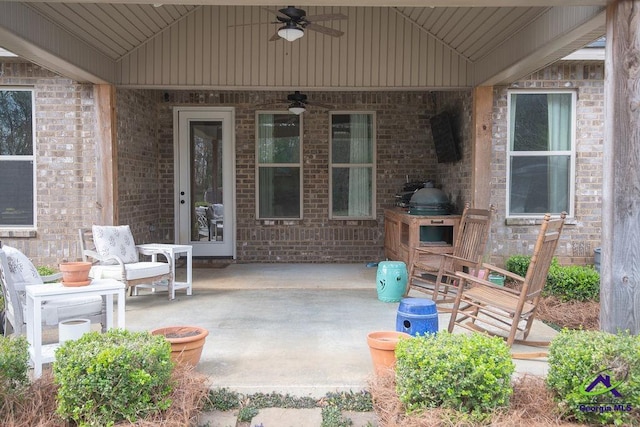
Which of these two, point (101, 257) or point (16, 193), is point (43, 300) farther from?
point (16, 193)

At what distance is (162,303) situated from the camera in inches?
221

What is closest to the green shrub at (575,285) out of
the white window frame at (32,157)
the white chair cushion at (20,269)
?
the white chair cushion at (20,269)

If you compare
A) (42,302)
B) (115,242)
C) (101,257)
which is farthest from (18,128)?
(42,302)

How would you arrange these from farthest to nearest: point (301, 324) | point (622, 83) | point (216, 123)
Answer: point (216, 123), point (301, 324), point (622, 83)

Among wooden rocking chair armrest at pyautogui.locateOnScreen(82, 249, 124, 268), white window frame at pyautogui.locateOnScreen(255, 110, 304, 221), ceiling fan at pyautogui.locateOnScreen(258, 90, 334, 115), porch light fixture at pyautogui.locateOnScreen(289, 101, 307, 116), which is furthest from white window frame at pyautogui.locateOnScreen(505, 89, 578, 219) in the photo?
wooden rocking chair armrest at pyautogui.locateOnScreen(82, 249, 124, 268)

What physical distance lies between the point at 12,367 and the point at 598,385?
9.71ft

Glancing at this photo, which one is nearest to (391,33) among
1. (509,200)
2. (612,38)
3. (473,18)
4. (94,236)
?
(473,18)

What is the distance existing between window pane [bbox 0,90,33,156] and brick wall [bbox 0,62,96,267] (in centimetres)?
16

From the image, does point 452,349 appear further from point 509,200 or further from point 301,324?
point 509,200

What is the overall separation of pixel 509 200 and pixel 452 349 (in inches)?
172

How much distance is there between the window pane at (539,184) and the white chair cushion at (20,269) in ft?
17.4

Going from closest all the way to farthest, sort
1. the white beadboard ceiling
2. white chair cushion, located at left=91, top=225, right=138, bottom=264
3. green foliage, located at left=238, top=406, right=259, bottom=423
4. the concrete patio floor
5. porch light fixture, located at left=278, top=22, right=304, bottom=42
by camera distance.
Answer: green foliage, located at left=238, top=406, right=259, bottom=423, the concrete patio floor, porch light fixture, located at left=278, top=22, right=304, bottom=42, white chair cushion, located at left=91, top=225, right=138, bottom=264, the white beadboard ceiling

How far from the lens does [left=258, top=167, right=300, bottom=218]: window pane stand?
28.1ft

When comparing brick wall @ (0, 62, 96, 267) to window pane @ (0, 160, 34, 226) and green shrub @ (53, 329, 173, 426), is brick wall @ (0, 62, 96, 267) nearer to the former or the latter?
window pane @ (0, 160, 34, 226)
